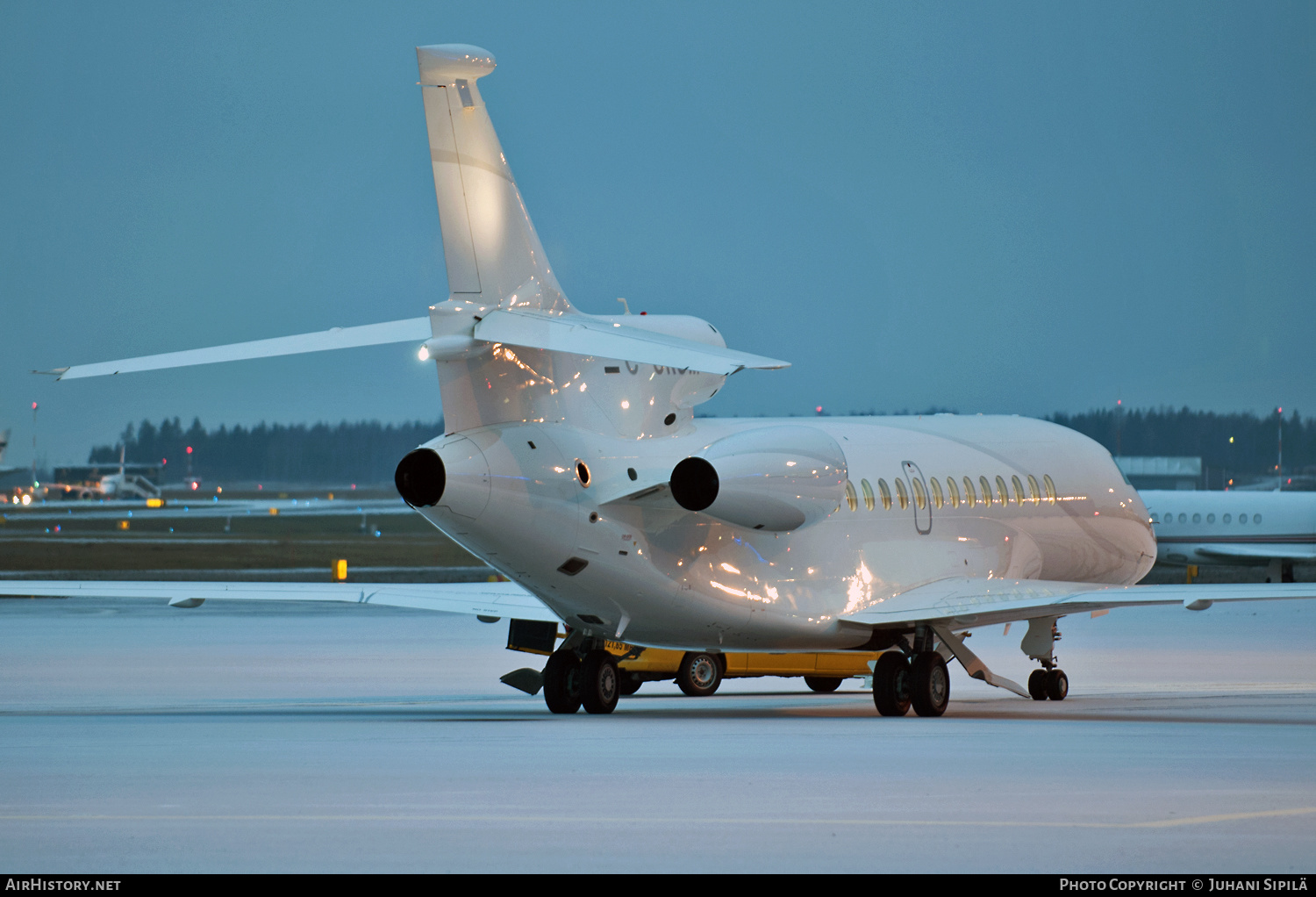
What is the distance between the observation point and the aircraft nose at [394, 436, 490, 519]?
1623cm

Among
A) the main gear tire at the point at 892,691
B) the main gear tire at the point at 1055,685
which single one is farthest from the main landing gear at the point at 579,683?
the main gear tire at the point at 1055,685

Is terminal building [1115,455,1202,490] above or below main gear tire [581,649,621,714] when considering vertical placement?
above

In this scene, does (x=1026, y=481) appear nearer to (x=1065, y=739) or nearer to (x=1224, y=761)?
(x=1065, y=739)

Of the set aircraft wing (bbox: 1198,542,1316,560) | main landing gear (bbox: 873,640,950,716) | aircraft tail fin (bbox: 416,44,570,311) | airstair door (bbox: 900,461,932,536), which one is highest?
aircraft tail fin (bbox: 416,44,570,311)

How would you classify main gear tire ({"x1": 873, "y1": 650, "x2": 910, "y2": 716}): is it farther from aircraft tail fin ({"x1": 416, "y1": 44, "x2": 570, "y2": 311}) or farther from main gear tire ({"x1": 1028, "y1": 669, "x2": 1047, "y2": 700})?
aircraft tail fin ({"x1": 416, "y1": 44, "x2": 570, "y2": 311})

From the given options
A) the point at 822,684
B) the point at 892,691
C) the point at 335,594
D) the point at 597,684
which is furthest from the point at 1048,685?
the point at 335,594

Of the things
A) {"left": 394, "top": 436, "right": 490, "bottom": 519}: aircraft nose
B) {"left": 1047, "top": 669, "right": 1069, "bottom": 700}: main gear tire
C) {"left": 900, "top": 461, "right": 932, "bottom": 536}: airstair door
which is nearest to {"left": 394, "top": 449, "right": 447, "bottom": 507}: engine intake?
{"left": 394, "top": 436, "right": 490, "bottom": 519}: aircraft nose

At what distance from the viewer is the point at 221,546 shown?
209 feet

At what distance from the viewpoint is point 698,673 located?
73.7 feet

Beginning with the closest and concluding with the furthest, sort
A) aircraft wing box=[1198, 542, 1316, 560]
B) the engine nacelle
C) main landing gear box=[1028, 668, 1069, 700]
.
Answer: the engine nacelle
main landing gear box=[1028, 668, 1069, 700]
aircraft wing box=[1198, 542, 1316, 560]

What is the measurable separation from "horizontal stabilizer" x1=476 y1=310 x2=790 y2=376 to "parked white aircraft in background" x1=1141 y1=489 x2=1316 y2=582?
141ft

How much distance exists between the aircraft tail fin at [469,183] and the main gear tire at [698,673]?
6849 millimetres
